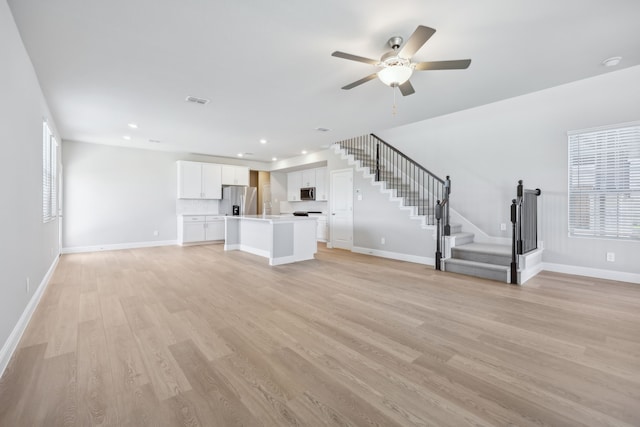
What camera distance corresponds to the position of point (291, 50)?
2891 mm

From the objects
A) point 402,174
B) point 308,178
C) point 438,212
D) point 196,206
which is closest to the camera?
point 438,212

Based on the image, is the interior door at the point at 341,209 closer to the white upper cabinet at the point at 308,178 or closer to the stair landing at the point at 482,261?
the white upper cabinet at the point at 308,178

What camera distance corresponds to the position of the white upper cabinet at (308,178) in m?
→ 9.20

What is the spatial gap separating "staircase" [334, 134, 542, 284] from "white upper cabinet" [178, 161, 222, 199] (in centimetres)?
379

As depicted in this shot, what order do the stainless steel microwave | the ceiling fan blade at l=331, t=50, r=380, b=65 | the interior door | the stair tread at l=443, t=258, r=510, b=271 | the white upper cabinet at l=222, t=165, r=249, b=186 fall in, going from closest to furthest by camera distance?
the ceiling fan blade at l=331, t=50, r=380, b=65
the stair tread at l=443, t=258, r=510, b=271
the interior door
the white upper cabinet at l=222, t=165, r=249, b=186
the stainless steel microwave

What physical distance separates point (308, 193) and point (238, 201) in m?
2.22

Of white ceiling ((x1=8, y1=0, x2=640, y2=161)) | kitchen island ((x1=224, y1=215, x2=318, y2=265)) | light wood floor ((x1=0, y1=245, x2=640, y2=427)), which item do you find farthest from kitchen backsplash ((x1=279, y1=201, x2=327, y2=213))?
light wood floor ((x1=0, y1=245, x2=640, y2=427))

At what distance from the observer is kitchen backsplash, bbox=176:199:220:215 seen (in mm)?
8211

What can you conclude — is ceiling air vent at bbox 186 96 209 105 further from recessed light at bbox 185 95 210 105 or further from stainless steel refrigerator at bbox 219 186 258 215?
stainless steel refrigerator at bbox 219 186 258 215

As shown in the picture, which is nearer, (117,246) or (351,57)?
(351,57)

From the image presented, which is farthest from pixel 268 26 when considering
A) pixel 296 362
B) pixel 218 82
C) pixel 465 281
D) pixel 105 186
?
pixel 105 186

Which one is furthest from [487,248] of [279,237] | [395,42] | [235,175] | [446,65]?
[235,175]

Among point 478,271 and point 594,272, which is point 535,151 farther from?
point 478,271

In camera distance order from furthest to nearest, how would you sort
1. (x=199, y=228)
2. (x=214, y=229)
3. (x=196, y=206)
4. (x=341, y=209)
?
(x=196, y=206), (x=214, y=229), (x=199, y=228), (x=341, y=209)
